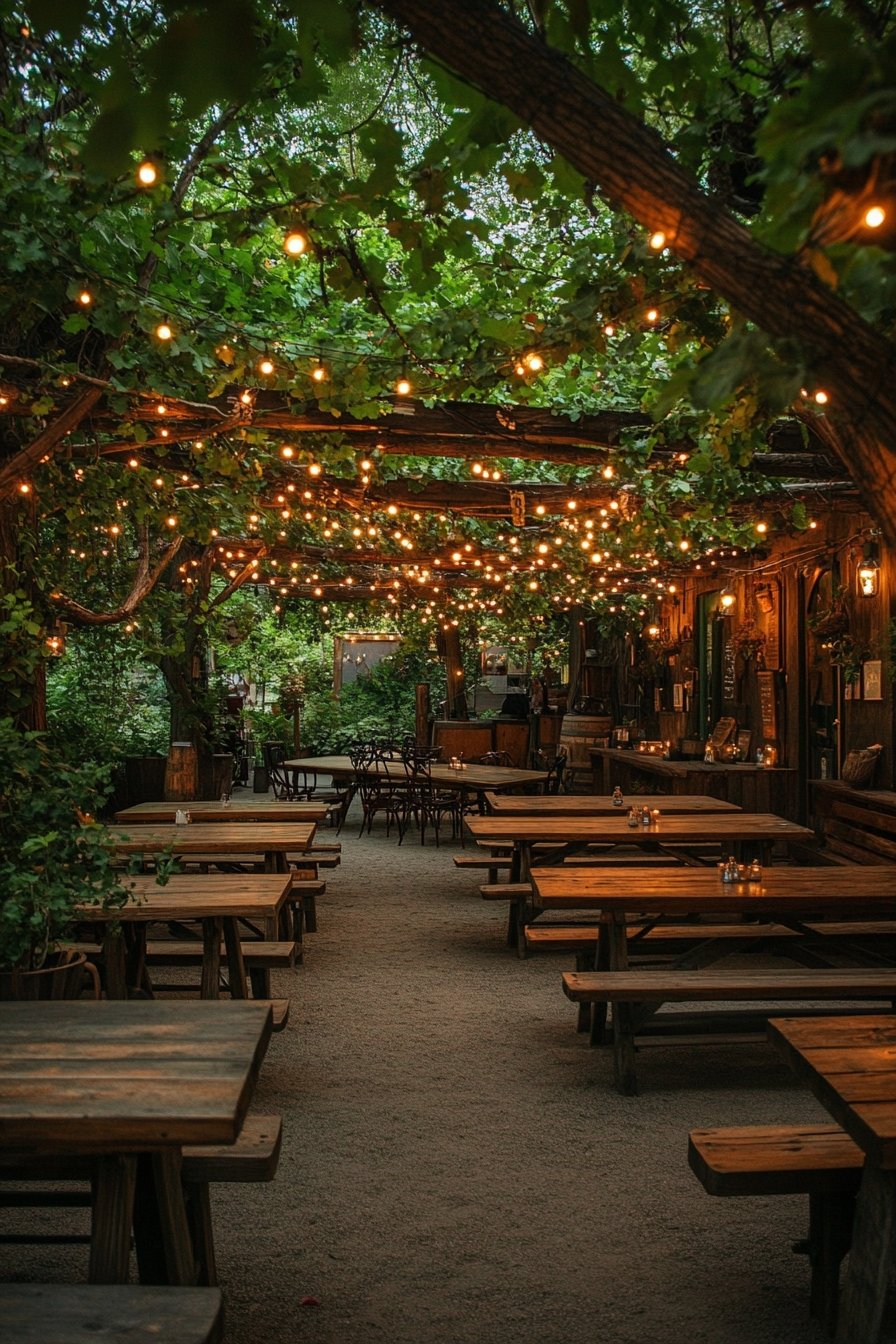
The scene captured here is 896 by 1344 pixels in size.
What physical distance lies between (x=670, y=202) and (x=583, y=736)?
51.4 ft

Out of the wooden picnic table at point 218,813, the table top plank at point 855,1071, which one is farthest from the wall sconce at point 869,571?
the table top plank at point 855,1071

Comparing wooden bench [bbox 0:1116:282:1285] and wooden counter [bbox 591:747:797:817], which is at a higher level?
wooden counter [bbox 591:747:797:817]

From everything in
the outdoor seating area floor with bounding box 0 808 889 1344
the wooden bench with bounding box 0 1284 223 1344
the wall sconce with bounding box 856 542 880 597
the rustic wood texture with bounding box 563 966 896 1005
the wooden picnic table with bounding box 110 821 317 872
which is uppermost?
the wall sconce with bounding box 856 542 880 597

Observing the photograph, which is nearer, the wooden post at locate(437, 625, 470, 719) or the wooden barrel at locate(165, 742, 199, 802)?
the wooden barrel at locate(165, 742, 199, 802)

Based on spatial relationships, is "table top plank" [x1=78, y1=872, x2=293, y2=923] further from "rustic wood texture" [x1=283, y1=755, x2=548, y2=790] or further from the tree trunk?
"rustic wood texture" [x1=283, y1=755, x2=548, y2=790]

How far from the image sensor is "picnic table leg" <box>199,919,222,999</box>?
17.6 feet

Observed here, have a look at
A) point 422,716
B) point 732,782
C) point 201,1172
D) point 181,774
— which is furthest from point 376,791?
point 201,1172

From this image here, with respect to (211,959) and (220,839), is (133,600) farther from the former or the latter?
(211,959)

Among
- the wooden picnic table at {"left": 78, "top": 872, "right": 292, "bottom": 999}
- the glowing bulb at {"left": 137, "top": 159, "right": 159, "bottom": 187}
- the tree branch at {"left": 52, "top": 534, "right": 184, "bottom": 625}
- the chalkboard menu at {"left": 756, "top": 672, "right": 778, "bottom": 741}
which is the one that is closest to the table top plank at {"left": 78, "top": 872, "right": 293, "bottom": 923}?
the wooden picnic table at {"left": 78, "top": 872, "right": 292, "bottom": 999}

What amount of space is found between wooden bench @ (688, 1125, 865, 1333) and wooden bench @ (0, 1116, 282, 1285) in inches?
44.4

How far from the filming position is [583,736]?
17.4 metres

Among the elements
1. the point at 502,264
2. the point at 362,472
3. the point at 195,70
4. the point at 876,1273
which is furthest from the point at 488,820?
the point at 195,70

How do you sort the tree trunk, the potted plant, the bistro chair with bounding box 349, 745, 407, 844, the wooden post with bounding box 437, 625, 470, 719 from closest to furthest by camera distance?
1. the tree trunk
2. the potted plant
3. the bistro chair with bounding box 349, 745, 407, 844
4. the wooden post with bounding box 437, 625, 470, 719

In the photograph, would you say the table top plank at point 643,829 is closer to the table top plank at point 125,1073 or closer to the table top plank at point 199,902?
the table top plank at point 199,902
